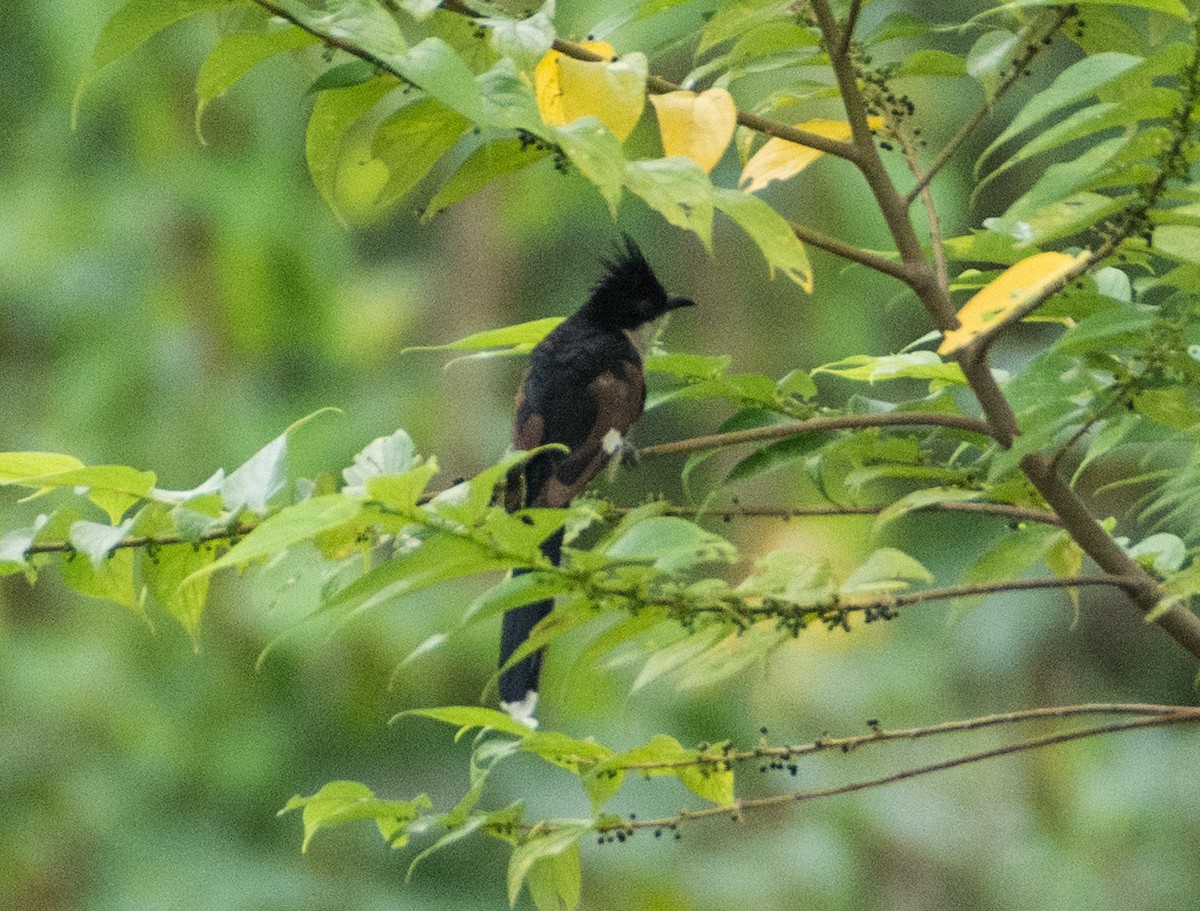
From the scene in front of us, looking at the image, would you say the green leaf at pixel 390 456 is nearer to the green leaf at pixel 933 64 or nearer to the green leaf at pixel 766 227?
the green leaf at pixel 766 227

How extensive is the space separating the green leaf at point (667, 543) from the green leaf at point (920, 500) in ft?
0.58

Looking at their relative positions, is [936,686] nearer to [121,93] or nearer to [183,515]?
[121,93]

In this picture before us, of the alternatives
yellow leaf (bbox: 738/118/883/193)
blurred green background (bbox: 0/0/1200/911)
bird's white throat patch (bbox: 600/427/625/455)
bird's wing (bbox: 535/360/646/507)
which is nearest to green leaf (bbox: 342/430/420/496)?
yellow leaf (bbox: 738/118/883/193)

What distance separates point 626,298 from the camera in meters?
2.63

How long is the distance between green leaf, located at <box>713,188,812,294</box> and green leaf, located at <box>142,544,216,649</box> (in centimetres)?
42

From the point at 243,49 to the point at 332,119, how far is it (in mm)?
108

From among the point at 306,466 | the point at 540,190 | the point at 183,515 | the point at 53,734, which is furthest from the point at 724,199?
the point at 53,734

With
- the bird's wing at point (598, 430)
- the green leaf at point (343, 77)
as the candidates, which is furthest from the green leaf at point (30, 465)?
the bird's wing at point (598, 430)

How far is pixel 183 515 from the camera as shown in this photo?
997 millimetres

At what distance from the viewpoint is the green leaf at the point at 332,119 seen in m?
1.04

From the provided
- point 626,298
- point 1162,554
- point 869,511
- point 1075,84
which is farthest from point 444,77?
point 626,298

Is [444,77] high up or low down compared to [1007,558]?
up

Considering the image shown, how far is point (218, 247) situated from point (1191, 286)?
10.3 ft

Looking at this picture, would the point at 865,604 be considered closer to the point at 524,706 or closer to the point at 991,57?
the point at 991,57
